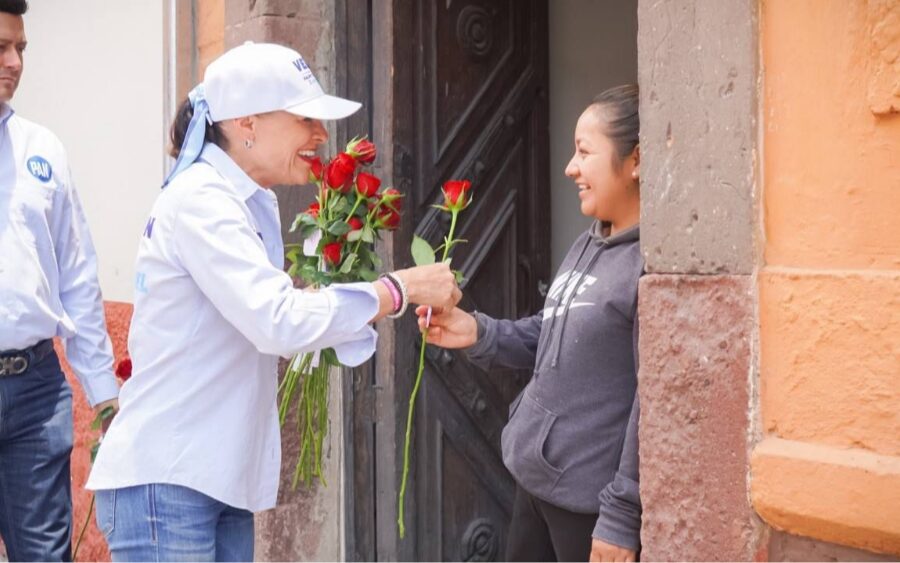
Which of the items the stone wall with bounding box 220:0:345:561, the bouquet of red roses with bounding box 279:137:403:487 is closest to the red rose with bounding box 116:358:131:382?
the bouquet of red roses with bounding box 279:137:403:487

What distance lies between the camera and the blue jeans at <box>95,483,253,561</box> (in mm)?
2857

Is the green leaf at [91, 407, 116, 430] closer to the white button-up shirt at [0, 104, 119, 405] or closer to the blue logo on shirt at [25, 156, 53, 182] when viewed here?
the white button-up shirt at [0, 104, 119, 405]

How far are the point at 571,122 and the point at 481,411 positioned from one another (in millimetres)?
1543

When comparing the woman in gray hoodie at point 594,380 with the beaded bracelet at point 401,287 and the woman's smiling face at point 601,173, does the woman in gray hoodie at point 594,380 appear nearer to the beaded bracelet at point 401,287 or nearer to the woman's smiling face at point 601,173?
the woman's smiling face at point 601,173

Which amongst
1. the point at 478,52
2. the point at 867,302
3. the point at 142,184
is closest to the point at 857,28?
the point at 867,302

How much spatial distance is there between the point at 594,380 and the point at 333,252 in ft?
2.50

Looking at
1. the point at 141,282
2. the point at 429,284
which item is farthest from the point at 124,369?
the point at 429,284

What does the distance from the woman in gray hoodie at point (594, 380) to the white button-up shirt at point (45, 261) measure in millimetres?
1486

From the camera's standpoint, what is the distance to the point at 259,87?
303cm

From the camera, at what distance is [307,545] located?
5.03 metres

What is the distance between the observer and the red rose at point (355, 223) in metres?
3.40

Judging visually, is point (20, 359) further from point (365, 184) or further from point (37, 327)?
point (365, 184)

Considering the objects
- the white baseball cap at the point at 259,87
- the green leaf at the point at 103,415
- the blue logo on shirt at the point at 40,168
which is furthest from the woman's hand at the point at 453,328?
the blue logo on shirt at the point at 40,168

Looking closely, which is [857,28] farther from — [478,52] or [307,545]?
[307,545]
